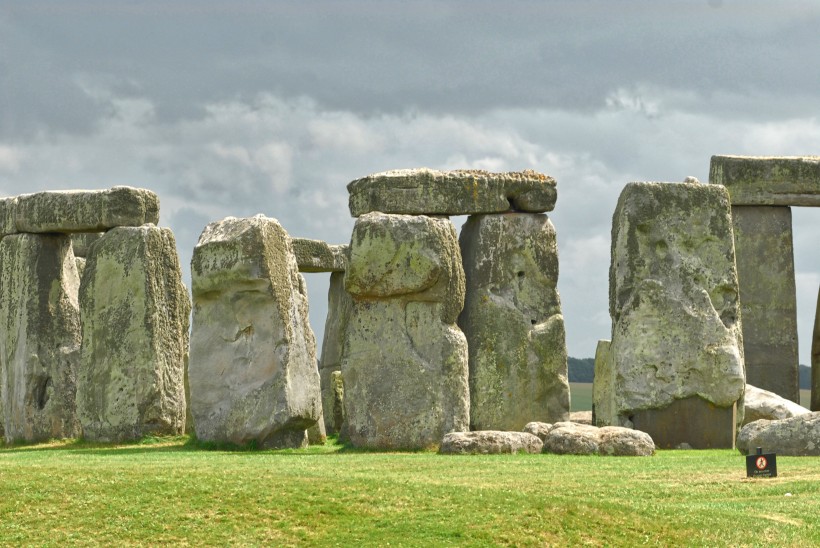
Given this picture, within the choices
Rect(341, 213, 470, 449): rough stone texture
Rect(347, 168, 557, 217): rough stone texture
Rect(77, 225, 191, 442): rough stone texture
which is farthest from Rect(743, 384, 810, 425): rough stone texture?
Rect(77, 225, 191, 442): rough stone texture

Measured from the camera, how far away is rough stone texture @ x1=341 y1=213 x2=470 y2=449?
894 inches

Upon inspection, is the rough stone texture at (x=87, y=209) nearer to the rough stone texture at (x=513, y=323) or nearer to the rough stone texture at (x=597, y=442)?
the rough stone texture at (x=513, y=323)

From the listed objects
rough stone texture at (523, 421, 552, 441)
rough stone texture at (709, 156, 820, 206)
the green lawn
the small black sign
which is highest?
rough stone texture at (709, 156, 820, 206)

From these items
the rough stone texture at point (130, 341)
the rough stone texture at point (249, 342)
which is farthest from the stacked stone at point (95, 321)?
the rough stone texture at point (249, 342)

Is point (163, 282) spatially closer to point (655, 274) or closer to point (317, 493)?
point (655, 274)

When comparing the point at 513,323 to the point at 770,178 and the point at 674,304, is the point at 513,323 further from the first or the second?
the point at 770,178

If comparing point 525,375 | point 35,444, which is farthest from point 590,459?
point 35,444

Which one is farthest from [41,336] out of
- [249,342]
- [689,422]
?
[689,422]

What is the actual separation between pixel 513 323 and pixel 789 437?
811 cm

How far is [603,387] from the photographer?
26781mm

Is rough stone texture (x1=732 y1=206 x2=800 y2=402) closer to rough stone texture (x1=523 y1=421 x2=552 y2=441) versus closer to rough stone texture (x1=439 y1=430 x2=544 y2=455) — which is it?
rough stone texture (x1=523 y1=421 x2=552 y2=441)

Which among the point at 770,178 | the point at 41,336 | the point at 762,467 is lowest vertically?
the point at 762,467

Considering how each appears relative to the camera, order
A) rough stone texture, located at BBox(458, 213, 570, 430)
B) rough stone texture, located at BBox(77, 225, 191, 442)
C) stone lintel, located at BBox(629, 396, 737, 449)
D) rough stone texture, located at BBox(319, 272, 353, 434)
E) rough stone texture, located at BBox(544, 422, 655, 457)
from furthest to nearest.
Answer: rough stone texture, located at BBox(319, 272, 353, 434)
rough stone texture, located at BBox(458, 213, 570, 430)
rough stone texture, located at BBox(77, 225, 191, 442)
stone lintel, located at BBox(629, 396, 737, 449)
rough stone texture, located at BBox(544, 422, 655, 457)

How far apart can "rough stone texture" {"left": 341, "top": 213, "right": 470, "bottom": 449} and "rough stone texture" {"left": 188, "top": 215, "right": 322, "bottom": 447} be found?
2.91 ft
